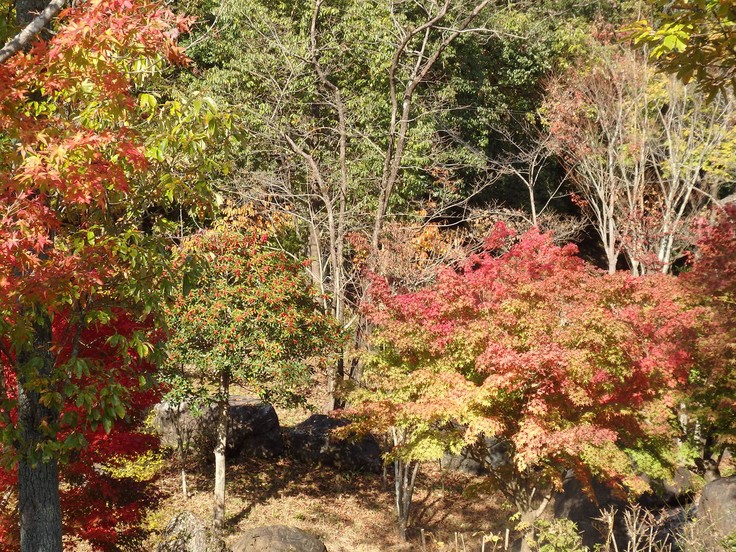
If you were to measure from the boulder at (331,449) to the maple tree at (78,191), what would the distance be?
405 inches

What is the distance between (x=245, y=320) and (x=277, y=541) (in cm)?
372

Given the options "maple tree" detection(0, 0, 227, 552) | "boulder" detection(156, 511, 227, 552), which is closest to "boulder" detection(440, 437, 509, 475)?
"boulder" detection(156, 511, 227, 552)

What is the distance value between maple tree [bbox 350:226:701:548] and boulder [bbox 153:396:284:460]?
19.8 feet

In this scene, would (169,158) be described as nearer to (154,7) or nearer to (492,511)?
(154,7)

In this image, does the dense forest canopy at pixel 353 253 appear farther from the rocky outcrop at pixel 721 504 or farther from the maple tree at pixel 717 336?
the rocky outcrop at pixel 721 504

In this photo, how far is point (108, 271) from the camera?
624 centimetres

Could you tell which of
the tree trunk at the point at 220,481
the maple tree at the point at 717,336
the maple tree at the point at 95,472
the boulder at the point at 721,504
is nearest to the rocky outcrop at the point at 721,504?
the boulder at the point at 721,504

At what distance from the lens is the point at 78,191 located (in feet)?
17.5

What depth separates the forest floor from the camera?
14.0 m

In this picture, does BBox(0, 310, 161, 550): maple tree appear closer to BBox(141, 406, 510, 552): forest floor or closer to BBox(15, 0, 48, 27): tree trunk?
BBox(15, 0, 48, 27): tree trunk

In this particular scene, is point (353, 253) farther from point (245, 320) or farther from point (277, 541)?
point (277, 541)

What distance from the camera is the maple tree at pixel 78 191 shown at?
5.36 meters

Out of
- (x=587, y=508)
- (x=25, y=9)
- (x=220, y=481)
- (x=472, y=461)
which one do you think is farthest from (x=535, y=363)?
(x=472, y=461)

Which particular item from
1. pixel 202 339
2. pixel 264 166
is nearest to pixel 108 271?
A: pixel 202 339
